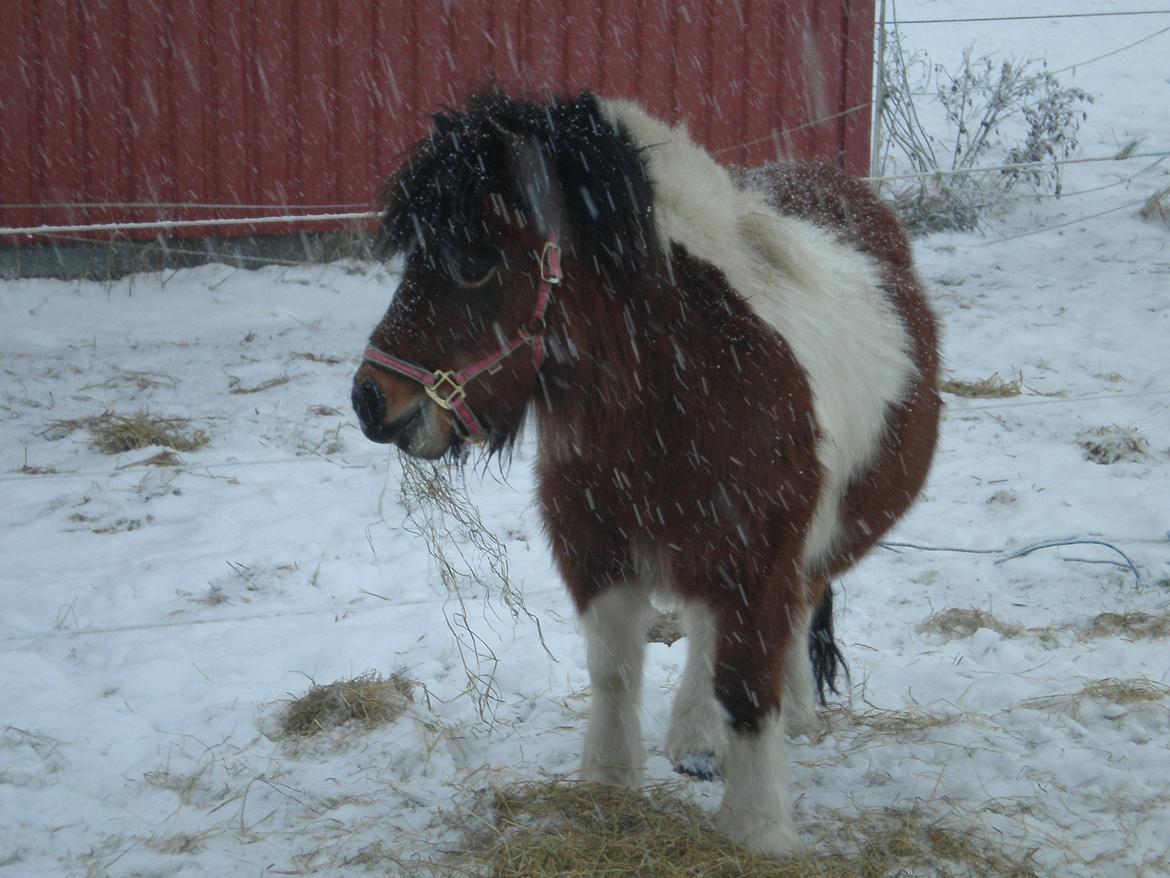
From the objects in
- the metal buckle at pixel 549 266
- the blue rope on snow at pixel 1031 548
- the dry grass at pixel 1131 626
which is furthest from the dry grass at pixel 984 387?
the metal buckle at pixel 549 266

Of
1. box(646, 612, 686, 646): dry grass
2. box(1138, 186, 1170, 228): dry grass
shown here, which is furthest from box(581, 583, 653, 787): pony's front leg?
box(1138, 186, 1170, 228): dry grass

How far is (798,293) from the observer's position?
2.66 metres

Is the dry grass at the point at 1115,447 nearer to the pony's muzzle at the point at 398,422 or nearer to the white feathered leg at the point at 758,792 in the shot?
the white feathered leg at the point at 758,792

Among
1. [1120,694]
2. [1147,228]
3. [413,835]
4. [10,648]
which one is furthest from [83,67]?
[1147,228]

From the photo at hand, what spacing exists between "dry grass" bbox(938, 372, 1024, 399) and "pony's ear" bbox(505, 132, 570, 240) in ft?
14.1

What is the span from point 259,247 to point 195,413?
2.39m

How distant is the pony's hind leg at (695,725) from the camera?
3145 mm

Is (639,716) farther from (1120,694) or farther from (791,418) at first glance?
(1120,694)

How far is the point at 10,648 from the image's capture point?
363 cm

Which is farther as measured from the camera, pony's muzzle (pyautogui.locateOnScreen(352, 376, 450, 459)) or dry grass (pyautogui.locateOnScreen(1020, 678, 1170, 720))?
dry grass (pyautogui.locateOnScreen(1020, 678, 1170, 720))

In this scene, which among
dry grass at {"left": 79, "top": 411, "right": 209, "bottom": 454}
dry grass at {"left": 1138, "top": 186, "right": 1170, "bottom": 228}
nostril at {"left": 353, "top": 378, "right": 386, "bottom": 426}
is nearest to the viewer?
nostril at {"left": 353, "top": 378, "right": 386, "bottom": 426}

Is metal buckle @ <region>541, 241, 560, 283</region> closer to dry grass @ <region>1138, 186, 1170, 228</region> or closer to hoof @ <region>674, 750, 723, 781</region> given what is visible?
hoof @ <region>674, 750, 723, 781</region>

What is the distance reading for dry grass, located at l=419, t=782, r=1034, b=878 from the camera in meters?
2.52

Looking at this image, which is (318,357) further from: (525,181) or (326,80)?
(525,181)
